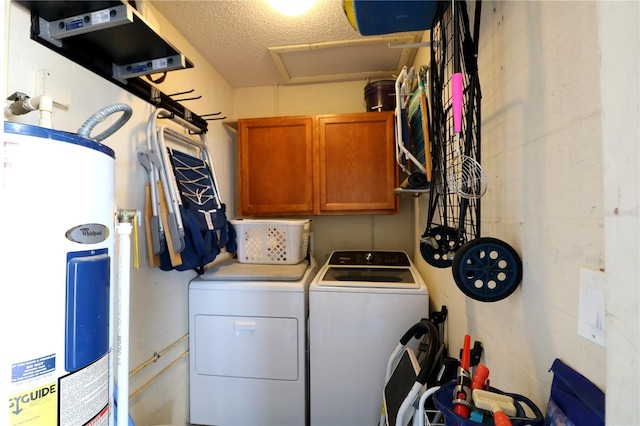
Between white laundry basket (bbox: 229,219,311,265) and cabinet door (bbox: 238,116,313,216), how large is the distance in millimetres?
248

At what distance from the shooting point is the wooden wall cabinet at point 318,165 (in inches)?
80.9

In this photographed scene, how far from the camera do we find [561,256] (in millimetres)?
580

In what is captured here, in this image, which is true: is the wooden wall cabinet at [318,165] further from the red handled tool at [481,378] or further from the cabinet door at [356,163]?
the red handled tool at [481,378]

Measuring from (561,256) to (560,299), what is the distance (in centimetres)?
9

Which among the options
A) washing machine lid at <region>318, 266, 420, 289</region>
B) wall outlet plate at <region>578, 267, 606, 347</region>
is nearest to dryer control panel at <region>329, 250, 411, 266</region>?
washing machine lid at <region>318, 266, 420, 289</region>

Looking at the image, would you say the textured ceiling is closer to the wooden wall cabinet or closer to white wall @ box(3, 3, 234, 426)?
white wall @ box(3, 3, 234, 426)

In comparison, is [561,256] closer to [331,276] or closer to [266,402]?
[331,276]

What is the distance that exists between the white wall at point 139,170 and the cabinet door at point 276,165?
1.37 ft

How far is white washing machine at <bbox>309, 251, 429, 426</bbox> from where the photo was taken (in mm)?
1473

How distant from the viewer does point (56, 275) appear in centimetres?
59

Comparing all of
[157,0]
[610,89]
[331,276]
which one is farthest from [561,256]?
[157,0]

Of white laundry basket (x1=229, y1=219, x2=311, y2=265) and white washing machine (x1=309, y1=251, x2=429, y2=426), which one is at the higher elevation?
white laundry basket (x1=229, y1=219, x2=311, y2=265)

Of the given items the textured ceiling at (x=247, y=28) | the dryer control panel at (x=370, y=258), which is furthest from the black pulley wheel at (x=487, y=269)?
the textured ceiling at (x=247, y=28)

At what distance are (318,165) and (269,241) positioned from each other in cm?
71
